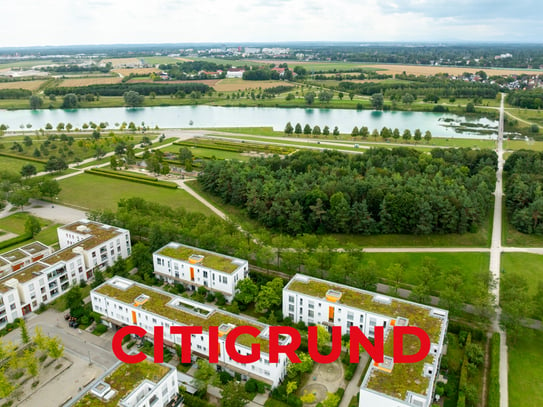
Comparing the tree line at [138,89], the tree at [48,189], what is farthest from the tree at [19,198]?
Result: the tree line at [138,89]

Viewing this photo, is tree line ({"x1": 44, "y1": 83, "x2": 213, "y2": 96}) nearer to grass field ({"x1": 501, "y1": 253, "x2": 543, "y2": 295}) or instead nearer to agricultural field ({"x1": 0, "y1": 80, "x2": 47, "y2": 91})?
agricultural field ({"x1": 0, "y1": 80, "x2": 47, "y2": 91})

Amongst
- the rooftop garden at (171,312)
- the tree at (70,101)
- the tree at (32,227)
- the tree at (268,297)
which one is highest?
the tree at (70,101)

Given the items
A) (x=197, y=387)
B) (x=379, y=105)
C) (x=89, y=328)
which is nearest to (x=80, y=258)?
(x=89, y=328)

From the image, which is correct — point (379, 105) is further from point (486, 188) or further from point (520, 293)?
point (520, 293)

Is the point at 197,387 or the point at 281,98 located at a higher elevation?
the point at 281,98

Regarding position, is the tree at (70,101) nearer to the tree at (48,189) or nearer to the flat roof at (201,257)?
the tree at (48,189)

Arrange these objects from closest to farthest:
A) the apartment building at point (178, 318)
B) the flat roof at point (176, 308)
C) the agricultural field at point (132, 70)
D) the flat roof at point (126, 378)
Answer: the flat roof at point (126, 378) < the apartment building at point (178, 318) < the flat roof at point (176, 308) < the agricultural field at point (132, 70)

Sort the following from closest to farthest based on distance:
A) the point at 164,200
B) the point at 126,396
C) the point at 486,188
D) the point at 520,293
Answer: the point at 126,396 → the point at 520,293 → the point at 486,188 → the point at 164,200
